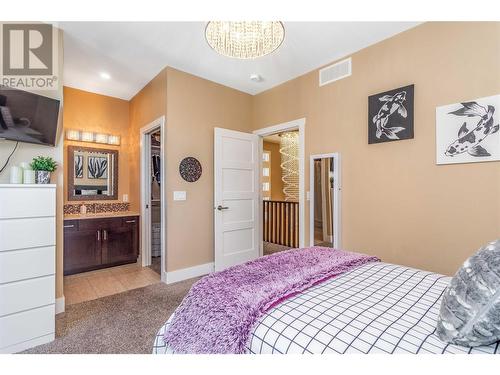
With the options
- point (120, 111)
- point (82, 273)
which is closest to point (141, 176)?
point (120, 111)

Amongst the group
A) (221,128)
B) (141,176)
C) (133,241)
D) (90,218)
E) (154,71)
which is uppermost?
(154,71)

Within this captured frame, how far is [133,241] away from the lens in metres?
3.70

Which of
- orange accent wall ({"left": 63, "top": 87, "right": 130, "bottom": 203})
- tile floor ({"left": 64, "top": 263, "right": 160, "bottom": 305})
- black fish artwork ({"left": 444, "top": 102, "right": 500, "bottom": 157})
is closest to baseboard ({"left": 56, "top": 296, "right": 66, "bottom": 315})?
tile floor ({"left": 64, "top": 263, "right": 160, "bottom": 305})

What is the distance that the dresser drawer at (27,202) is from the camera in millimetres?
1697

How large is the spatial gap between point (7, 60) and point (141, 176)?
6.23 ft

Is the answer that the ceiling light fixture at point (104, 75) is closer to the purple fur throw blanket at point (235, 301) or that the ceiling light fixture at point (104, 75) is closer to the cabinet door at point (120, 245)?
the cabinet door at point (120, 245)

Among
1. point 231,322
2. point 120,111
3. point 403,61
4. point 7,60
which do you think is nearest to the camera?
point 231,322

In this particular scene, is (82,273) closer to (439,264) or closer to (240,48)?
(240,48)

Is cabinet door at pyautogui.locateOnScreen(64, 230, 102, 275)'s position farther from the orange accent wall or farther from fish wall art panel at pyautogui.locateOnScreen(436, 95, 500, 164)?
fish wall art panel at pyautogui.locateOnScreen(436, 95, 500, 164)

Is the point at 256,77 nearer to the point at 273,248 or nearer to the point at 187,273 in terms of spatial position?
the point at 187,273

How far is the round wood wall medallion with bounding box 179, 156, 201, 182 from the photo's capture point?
10.2ft

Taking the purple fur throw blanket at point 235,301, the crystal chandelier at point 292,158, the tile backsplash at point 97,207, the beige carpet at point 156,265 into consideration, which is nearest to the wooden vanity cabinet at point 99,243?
the beige carpet at point 156,265

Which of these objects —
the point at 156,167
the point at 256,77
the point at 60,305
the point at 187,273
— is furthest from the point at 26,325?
the point at 256,77

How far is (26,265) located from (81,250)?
1.64 metres
